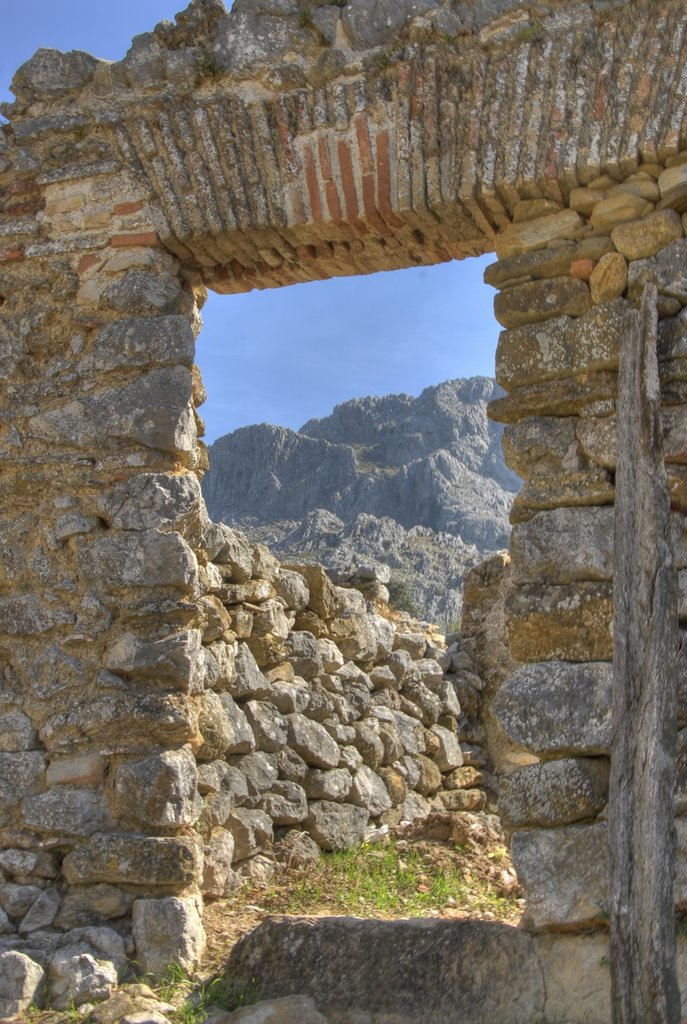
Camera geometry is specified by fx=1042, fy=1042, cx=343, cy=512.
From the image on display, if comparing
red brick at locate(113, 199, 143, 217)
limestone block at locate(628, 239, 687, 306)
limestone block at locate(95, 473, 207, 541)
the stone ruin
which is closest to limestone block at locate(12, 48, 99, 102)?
the stone ruin

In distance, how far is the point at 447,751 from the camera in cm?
679

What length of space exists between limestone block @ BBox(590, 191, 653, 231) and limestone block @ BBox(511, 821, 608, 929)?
1.95 meters

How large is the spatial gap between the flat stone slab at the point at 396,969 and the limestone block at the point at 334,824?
1.71m

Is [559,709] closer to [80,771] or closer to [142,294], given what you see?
[80,771]

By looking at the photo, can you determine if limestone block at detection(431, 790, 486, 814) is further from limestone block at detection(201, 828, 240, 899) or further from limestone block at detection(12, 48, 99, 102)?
limestone block at detection(12, 48, 99, 102)

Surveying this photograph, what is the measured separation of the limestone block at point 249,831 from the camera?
467cm

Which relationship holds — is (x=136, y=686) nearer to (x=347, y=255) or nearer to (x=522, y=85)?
(x=347, y=255)

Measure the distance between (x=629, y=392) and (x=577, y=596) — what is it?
2.14 ft

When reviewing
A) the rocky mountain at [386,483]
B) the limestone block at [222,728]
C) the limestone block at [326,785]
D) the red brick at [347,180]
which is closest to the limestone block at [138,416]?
the red brick at [347,180]

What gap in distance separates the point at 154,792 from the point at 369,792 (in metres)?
2.37

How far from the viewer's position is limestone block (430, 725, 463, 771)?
6.74 m

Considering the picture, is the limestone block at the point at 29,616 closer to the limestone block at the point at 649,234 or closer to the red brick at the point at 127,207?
the red brick at the point at 127,207

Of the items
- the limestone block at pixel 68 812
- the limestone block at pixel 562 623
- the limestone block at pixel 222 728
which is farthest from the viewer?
the limestone block at pixel 222 728

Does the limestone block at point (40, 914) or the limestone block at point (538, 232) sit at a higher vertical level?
the limestone block at point (538, 232)
